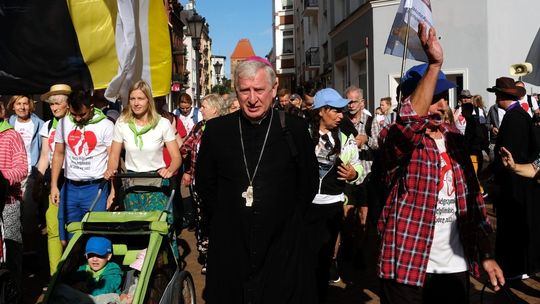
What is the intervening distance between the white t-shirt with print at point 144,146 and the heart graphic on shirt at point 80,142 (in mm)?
252

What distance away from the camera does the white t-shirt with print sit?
5.81m

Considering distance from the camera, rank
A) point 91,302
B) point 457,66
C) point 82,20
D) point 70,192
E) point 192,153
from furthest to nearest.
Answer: point 457,66 → point 192,153 → point 70,192 → point 82,20 → point 91,302

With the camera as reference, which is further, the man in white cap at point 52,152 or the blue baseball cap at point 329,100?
the man in white cap at point 52,152

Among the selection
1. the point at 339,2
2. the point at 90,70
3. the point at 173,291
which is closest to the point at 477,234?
the point at 173,291

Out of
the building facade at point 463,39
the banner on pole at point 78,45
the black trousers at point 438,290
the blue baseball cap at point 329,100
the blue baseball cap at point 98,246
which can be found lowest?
the black trousers at point 438,290

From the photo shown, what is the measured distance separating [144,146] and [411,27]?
8.97 ft

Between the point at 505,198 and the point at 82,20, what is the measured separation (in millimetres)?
4316

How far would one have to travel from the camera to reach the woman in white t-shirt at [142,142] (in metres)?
5.72

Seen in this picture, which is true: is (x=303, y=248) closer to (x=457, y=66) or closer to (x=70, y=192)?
(x=70, y=192)

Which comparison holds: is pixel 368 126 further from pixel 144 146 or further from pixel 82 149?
pixel 82 149

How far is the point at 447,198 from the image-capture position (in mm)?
3379

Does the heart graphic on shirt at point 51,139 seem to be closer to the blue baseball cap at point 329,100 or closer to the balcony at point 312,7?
the blue baseball cap at point 329,100

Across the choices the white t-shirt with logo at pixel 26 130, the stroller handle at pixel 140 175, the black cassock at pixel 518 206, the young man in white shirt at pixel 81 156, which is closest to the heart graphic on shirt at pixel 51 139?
the young man in white shirt at pixel 81 156

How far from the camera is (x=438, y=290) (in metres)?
3.47
